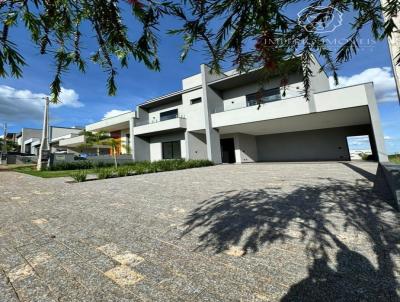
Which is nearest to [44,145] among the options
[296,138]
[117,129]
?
[117,129]

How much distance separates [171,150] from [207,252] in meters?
20.3

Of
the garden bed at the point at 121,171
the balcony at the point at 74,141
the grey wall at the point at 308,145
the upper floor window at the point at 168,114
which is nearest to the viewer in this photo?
the garden bed at the point at 121,171

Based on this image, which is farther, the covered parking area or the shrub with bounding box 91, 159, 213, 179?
the covered parking area

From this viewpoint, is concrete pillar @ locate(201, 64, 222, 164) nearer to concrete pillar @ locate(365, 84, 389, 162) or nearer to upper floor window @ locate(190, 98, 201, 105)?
upper floor window @ locate(190, 98, 201, 105)

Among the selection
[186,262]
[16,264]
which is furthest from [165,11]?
[16,264]

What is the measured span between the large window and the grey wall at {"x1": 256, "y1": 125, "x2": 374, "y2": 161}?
8.61 meters

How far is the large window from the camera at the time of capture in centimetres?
2186

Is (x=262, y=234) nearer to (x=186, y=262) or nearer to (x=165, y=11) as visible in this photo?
(x=186, y=262)

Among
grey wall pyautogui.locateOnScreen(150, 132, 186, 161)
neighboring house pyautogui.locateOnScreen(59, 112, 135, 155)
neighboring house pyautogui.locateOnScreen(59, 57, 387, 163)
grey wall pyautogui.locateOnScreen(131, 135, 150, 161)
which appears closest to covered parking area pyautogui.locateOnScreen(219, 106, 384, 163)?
neighboring house pyautogui.locateOnScreen(59, 57, 387, 163)

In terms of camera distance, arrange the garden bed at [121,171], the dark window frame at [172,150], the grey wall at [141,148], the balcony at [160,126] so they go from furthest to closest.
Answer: the grey wall at [141,148], the dark window frame at [172,150], the balcony at [160,126], the garden bed at [121,171]

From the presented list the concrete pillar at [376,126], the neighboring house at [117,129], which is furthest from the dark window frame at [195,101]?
the concrete pillar at [376,126]

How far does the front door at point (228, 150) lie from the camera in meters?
21.4

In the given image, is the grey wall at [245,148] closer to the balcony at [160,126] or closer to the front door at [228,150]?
the front door at [228,150]

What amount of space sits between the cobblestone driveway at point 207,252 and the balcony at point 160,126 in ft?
48.9
